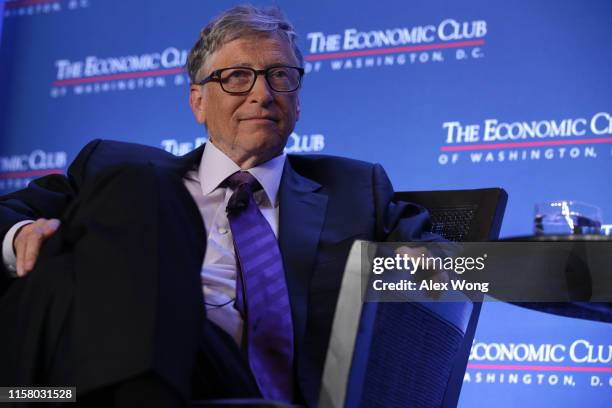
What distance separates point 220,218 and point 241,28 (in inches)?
20.5

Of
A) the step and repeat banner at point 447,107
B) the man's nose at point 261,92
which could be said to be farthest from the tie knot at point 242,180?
the step and repeat banner at point 447,107

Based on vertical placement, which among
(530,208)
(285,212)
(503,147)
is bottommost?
(285,212)

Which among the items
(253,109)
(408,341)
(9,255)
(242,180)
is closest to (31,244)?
(9,255)

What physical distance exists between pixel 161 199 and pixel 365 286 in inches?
12.2

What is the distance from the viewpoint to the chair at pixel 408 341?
4.04 ft

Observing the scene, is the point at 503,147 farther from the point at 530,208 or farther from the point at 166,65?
the point at 166,65

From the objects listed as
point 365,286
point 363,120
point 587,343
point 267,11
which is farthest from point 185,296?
point 363,120

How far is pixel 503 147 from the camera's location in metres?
2.90

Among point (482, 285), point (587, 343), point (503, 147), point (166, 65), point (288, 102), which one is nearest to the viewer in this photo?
point (482, 285)

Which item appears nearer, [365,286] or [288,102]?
[365,286]

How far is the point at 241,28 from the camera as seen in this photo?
216 cm

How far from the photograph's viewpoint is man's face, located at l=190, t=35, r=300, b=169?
2.09m

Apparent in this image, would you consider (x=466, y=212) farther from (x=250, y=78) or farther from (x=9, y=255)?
(x=9, y=255)

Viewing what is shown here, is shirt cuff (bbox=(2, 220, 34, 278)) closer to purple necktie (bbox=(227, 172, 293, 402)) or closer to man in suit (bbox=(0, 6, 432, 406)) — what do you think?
man in suit (bbox=(0, 6, 432, 406))
